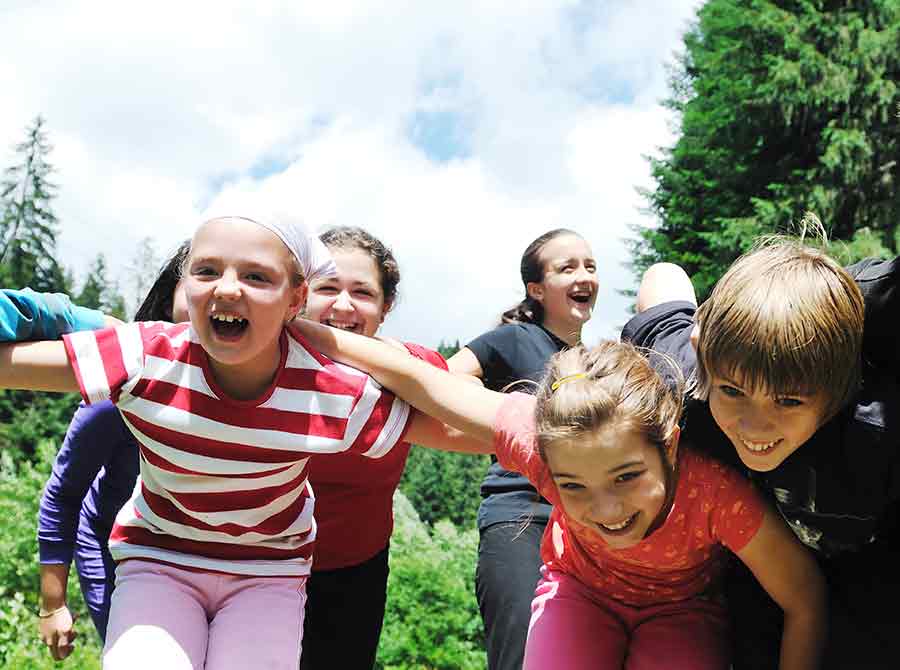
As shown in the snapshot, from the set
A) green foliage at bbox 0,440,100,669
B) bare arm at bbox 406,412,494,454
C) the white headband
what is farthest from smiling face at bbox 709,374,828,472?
green foliage at bbox 0,440,100,669

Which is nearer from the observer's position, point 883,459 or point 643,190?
point 883,459

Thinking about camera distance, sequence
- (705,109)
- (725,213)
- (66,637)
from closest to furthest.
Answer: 1. (66,637)
2. (725,213)
3. (705,109)

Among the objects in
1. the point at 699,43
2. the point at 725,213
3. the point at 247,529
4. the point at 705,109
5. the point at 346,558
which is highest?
the point at 699,43

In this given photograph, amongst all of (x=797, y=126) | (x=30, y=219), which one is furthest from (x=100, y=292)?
(x=797, y=126)

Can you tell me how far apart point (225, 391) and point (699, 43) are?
2119 centimetres

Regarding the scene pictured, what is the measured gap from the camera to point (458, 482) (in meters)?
33.8

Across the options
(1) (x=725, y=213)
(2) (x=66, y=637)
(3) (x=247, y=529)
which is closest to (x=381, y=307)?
(3) (x=247, y=529)

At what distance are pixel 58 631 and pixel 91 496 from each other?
0.49m

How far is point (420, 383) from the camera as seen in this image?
223 centimetres

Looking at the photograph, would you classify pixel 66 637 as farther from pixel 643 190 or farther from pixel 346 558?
pixel 643 190

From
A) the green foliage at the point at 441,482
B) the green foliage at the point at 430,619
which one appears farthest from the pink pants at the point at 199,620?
the green foliage at the point at 441,482

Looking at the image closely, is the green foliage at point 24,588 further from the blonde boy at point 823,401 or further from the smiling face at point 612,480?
the blonde boy at point 823,401

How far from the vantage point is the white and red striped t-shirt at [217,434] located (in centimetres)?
212

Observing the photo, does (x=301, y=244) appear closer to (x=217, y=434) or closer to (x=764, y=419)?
(x=217, y=434)
